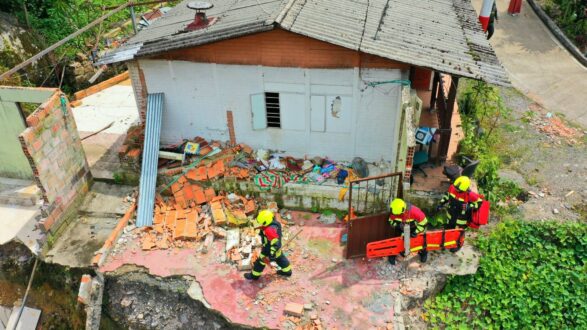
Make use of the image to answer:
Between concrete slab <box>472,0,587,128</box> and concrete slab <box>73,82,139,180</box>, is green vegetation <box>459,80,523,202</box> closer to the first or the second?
concrete slab <box>472,0,587,128</box>

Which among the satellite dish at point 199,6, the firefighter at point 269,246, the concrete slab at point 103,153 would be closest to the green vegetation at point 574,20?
the satellite dish at point 199,6

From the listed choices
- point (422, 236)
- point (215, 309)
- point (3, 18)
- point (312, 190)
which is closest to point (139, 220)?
point (215, 309)

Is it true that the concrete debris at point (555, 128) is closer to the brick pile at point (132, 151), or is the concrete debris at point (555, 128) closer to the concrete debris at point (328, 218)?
the concrete debris at point (328, 218)

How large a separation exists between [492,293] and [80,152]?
34.1ft

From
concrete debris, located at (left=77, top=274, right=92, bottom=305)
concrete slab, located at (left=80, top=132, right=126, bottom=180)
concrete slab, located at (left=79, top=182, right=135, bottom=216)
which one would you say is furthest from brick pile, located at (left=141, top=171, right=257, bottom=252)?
concrete slab, located at (left=80, top=132, right=126, bottom=180)

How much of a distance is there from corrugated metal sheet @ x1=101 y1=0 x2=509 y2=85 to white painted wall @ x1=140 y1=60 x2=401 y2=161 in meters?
0.75

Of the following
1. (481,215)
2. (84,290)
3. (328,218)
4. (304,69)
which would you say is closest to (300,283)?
(328,218)

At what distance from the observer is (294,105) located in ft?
37.6

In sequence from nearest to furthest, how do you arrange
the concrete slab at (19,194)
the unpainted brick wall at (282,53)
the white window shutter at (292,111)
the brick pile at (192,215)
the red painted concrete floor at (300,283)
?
the red painted concrete floor at (300,283), the unpainted brick wall at (282,53), the brick pile at (192,215), the white window shutter at (292,111), the concrete slab at (19,194)

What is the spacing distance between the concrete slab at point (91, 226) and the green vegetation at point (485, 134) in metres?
9.03

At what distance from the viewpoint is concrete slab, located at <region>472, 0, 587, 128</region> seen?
15.8 metres

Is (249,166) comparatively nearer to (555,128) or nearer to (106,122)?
(106,122)

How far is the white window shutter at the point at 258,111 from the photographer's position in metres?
11.5

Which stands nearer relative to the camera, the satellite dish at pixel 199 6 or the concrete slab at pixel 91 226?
the concrete slab at pixel 91 226
